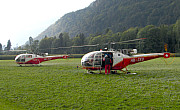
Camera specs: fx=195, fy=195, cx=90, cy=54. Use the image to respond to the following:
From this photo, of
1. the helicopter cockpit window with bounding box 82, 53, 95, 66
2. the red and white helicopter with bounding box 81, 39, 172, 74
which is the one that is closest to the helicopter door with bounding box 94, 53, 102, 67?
the red and white helicopter with bounding box 81, 39, 172, 74

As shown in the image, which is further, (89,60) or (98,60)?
(89,60)

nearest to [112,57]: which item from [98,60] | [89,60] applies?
[98,60]

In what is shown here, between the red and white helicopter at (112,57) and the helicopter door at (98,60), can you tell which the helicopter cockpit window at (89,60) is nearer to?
the red and white helicopter at (112,57)

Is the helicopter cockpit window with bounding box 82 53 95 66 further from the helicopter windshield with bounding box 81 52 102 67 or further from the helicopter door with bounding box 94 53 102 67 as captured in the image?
the helicopter door with bounding box 94 53 102 67

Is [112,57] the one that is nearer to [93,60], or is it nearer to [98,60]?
[98,60]

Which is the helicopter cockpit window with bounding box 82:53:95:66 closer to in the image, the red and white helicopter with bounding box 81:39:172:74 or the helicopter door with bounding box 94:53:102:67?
the red and white helicopter with bounding box 81:39:172:74

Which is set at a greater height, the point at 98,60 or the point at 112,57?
the point at 112,57

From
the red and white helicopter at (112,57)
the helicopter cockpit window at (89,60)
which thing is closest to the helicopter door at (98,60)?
the red and white helicopter at (112,57)

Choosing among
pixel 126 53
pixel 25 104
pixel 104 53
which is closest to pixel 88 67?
pixel 104 53

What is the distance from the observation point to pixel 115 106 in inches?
330

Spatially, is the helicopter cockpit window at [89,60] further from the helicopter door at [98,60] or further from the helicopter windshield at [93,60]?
the helicopter door at [98,60]

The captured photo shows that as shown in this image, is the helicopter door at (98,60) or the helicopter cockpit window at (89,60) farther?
the helicopter cockpit window at (89,60)

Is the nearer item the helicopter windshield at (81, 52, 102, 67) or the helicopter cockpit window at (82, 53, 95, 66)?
the helicopter windshield at (81, 52, 102, 67)

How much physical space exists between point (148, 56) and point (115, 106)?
13.9m
